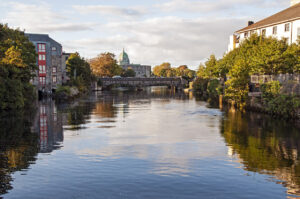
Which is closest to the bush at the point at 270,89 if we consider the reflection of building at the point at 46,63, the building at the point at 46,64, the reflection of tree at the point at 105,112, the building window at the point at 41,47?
the reflection of tree at the point at 105,112

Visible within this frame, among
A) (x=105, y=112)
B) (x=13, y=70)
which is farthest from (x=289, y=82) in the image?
(x=13, y=70)

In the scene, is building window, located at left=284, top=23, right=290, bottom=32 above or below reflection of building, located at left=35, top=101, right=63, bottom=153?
above

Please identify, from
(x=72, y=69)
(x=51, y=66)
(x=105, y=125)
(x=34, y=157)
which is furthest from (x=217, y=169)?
(x=72, y=69)

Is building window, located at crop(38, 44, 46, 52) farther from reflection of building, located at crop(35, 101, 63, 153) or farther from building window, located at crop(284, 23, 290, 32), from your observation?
building window, located at crop(284, 23, 290, 32)

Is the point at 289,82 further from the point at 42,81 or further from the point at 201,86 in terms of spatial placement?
the point at 201,86

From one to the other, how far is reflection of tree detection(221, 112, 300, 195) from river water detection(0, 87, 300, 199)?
58 mm

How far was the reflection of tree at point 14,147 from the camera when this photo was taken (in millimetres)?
20047

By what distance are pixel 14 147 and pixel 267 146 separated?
19.9 metres

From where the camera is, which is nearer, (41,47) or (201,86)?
(41,47)

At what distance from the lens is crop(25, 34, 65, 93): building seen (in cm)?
9564

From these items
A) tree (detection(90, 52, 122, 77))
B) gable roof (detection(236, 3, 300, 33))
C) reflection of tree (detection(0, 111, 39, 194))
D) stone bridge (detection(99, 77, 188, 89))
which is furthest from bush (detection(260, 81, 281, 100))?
tree (detection(90, 52, 122, 77))

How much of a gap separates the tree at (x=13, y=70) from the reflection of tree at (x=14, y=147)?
416 inches

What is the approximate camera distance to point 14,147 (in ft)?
87.0

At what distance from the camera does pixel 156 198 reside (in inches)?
636
